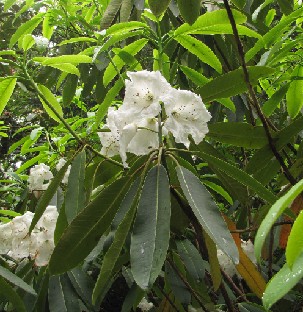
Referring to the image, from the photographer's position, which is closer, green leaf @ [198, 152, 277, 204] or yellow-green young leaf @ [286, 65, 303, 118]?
green leaf @ [198, 152, 277, 204]

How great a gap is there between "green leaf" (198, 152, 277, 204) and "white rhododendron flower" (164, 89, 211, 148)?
0.07 meters

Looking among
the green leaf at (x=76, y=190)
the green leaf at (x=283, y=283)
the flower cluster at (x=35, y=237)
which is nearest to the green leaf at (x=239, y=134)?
the green leaf at (x=76, y=190)

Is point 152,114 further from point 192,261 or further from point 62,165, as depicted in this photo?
point 62,165

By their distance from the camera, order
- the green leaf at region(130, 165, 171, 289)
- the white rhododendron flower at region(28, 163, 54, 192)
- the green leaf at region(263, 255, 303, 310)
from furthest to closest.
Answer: the white rhododendron flower at region(28, 163, 54, 192)
the green leaf at region(130, 165, 171, 289)
the green leaf at region(263, 255, 303, 310)

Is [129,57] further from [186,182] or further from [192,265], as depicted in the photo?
[192,265]

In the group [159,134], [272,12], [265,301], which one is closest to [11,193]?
[272,12]

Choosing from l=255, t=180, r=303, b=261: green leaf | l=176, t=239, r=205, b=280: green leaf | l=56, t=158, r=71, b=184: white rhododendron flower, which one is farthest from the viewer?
l=56, t=158, r=71, b=184: white rhododendron flower

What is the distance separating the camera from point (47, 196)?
1160 mm

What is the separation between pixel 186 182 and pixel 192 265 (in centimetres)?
48

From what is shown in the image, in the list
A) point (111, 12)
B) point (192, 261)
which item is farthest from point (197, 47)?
point (192, 261)

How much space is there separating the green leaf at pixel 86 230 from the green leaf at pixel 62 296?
37 centimetres

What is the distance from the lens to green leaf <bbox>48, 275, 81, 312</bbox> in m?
1.27

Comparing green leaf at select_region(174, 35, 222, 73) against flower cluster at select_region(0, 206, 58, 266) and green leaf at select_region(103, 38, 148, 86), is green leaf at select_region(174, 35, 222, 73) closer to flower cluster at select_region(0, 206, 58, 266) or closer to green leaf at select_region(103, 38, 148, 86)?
green leaf at select_region(103, 38, 148, 86)

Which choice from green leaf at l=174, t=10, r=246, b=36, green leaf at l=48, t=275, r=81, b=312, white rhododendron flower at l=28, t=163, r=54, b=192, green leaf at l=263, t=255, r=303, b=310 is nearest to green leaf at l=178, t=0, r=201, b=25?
green leaf at l=174, t=10, r=246, b=36
